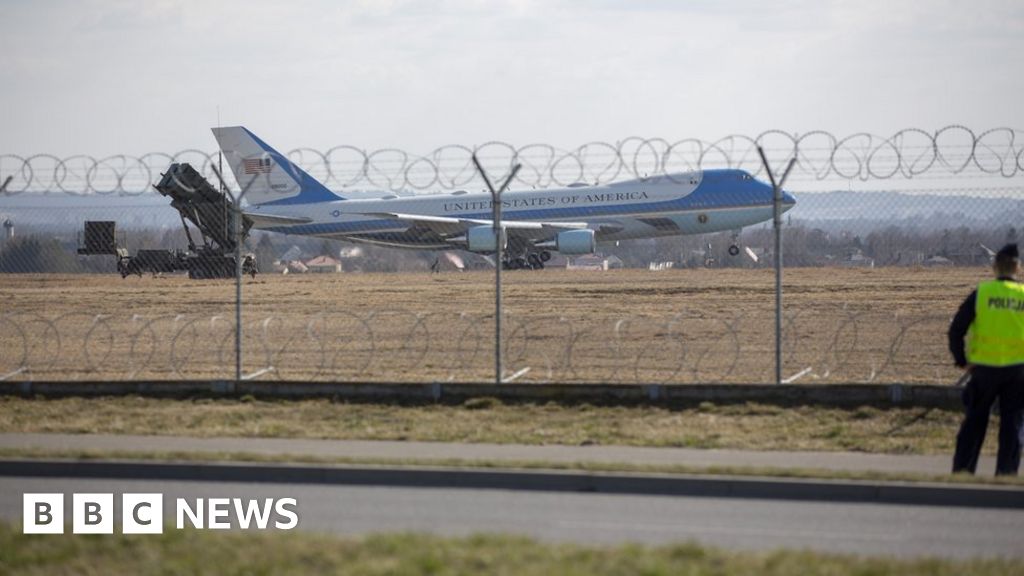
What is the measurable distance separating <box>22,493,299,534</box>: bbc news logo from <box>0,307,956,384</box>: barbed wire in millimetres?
6117

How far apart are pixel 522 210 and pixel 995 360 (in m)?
37.6

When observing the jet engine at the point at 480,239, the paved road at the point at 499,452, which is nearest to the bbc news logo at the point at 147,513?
the paved road at the point at 499,452

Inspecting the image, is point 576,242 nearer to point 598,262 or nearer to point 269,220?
point 269,220

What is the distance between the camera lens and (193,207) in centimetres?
4159

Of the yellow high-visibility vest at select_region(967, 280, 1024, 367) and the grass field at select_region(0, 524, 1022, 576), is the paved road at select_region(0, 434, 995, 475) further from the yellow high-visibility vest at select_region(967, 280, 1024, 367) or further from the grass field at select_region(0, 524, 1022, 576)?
the grass field at select_region(0, 524, 1022, 576)

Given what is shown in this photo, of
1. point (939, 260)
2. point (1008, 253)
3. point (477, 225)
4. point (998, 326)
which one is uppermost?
point (477, 225)

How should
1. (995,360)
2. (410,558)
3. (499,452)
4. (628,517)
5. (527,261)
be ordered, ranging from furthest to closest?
(527,261), (499,452), (995,360), (628,517), (410,558)

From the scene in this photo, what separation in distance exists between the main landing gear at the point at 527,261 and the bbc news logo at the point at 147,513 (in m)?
34.8

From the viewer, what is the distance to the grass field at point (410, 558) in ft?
22.6

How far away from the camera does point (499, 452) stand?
38.9ft

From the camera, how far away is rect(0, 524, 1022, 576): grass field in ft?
22.6

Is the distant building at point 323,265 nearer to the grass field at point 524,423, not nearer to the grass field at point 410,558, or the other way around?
the grass field at point 524,423

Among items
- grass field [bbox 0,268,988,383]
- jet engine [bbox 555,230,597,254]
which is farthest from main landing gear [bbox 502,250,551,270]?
grass field [bbox 0,268,988,383]

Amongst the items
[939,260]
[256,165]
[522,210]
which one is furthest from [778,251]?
[256,165]
